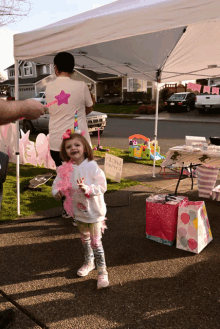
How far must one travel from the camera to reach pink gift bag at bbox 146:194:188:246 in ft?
11.6

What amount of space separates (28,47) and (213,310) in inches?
150

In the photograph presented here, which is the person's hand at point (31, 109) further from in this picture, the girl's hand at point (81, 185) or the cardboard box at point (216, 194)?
the cardboard box at point (216, 194)

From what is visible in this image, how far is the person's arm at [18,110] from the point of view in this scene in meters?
1.52

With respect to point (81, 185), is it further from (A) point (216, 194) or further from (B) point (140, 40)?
(B) point (140, 40)

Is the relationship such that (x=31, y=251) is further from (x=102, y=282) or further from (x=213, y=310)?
(x=213, y=310)

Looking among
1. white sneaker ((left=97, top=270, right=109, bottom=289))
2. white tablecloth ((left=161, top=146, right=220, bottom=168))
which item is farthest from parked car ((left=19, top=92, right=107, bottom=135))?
white sneaker ((left=97, top=270, right=109, bottom=289))

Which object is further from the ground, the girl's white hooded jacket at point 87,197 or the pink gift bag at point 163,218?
the girl's white hooded jacket at point 87,197

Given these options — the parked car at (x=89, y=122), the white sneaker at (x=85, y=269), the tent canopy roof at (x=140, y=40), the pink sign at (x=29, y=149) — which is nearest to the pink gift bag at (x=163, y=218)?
the white sneaker at (x=85, y=269)

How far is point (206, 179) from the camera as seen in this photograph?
17.4ft

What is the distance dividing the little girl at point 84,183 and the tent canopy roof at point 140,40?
4.60 ft

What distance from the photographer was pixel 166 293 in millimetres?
2713

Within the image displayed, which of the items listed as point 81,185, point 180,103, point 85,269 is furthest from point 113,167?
point 180,103

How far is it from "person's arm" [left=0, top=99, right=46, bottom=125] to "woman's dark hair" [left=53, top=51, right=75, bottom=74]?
7.22ft

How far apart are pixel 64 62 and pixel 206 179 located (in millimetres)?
3268
